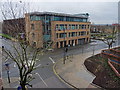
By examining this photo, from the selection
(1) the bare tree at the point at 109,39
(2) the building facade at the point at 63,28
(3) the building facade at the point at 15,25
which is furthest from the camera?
(2) the building facade at the point at 63,28

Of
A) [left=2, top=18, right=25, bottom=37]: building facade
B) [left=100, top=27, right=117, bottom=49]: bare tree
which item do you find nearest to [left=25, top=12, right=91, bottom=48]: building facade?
[left=100, top=27, right=117, bottom=49]: bare tree

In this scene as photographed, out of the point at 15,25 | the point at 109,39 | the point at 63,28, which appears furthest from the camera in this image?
the point at 109,39

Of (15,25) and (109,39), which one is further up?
(15,25)

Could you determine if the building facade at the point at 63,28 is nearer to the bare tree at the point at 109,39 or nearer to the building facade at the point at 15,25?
the bare tree at the point at 109,39

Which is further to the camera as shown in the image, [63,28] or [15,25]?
[63,28]

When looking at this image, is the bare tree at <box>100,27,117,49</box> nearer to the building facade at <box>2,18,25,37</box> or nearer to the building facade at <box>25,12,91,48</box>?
the building facade at <box>25,12,91,48</box>

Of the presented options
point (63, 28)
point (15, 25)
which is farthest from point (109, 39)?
point (15, 25)

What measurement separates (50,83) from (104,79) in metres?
5.61

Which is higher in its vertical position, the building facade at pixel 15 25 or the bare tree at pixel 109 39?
the building facade at pixel 15 25

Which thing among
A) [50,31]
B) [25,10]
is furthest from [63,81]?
[50,31]

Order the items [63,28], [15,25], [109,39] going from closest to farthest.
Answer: [15,25] < [63,28] < [109,39]

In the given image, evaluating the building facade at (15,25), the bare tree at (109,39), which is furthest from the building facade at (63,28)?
the building facade at (15,25)

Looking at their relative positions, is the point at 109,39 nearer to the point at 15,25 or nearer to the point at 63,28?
the point at 63,28

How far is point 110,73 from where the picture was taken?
12422mm
